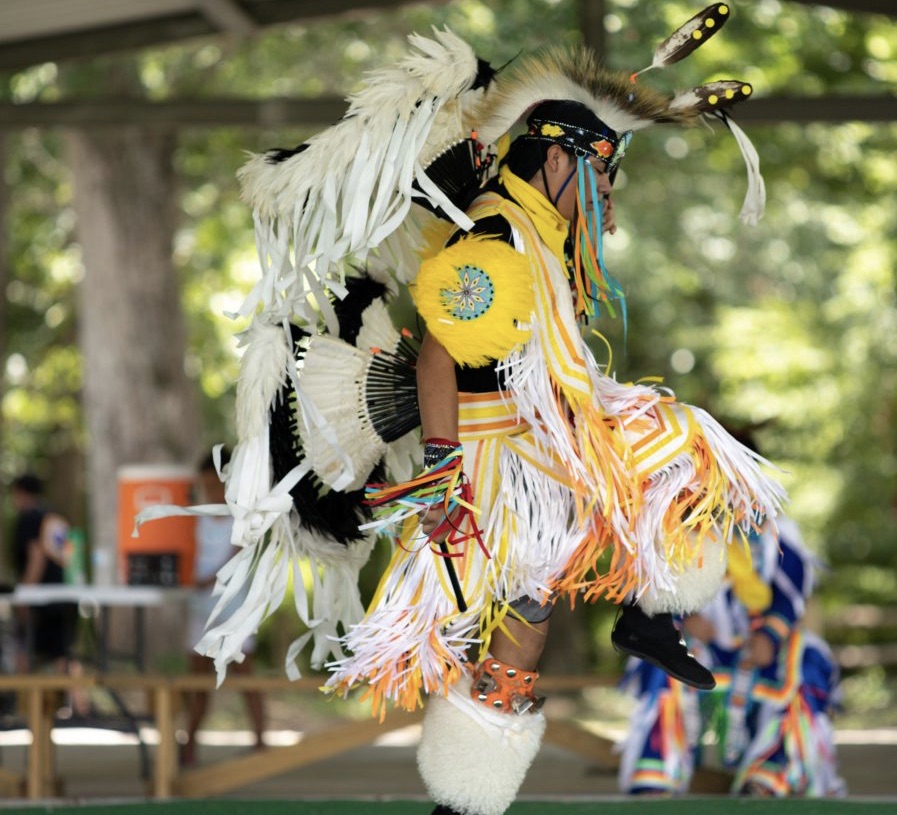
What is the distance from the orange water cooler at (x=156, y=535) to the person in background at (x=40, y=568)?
2.89ft

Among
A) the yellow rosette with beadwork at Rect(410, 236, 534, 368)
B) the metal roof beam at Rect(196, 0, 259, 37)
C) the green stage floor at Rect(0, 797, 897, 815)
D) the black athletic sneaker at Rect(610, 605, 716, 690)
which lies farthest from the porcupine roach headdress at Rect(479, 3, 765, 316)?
the metal roof beam at Rect(196, 0, 259, 37)

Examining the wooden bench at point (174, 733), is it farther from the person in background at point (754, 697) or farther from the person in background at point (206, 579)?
the person in background at point (206, 579)

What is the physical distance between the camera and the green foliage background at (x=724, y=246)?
39.9 ft

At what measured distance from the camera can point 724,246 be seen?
13.7 meters

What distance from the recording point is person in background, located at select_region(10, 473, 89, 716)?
25.3 feet

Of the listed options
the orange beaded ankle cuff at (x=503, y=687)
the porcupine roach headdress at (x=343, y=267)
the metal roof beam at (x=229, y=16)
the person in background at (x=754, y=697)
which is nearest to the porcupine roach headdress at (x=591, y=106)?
the porcupine roach headdress at (x=343, y=267)

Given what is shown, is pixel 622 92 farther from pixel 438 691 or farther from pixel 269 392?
pixel 438 691

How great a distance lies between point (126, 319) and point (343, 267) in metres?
6.91

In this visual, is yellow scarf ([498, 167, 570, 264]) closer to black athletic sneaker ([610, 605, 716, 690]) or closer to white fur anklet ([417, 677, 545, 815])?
black athletic sneaker ([610, 605, 716, 690])

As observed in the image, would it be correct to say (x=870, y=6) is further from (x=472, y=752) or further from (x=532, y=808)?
(x=472, y=752)

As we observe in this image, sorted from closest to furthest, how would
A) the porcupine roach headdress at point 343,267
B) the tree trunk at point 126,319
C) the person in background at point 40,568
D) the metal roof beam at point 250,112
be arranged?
1. the porcupine roach headdress at point 343,267
2. the metal roof beam at point 250,112
3. the person in background at point 40,568
4. the tree trunk at point 126,319

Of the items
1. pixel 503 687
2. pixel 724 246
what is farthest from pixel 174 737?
pixel 724 246

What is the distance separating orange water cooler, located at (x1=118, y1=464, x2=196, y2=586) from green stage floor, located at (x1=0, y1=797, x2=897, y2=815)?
7.17ft

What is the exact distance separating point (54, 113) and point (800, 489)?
371 inches
